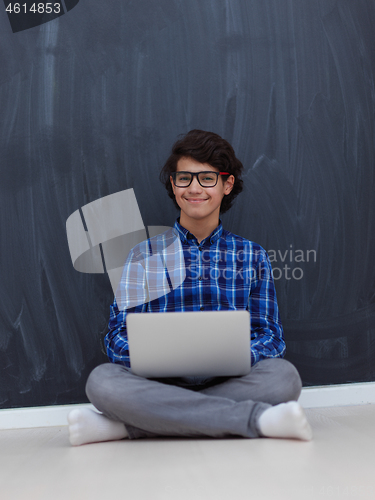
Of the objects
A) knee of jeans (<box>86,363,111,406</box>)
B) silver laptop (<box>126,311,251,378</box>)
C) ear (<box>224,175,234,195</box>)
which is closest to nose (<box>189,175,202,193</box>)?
ear (<box>224,175,234,195</box>)

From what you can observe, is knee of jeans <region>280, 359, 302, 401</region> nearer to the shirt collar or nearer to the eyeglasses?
the shirt collar

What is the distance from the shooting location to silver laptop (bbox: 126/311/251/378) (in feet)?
4.37

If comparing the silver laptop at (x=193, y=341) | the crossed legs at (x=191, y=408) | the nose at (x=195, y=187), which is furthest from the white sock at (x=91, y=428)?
the nose at (x=195, y=187)

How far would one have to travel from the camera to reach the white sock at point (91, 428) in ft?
4.64

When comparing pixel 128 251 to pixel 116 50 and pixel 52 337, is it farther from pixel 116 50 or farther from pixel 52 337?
pixel 116 50

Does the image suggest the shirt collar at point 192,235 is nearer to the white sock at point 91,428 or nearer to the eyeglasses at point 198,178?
the eyeglasses at point 198,178

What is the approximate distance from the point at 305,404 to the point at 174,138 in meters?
1.23

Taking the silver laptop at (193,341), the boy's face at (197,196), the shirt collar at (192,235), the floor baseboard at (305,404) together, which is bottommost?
the floor baseboard at (305,404)

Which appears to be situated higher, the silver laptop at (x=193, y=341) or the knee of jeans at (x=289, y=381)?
the silver laptop at (x=193, y=341)

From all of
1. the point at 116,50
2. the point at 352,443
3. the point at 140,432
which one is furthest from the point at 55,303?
the point at 352,443

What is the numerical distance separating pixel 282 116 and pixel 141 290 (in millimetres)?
948

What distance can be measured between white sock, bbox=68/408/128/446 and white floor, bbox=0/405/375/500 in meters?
0.03

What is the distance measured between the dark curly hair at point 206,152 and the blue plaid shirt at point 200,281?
24 centimetres

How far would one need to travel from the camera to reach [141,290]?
1.79 m
